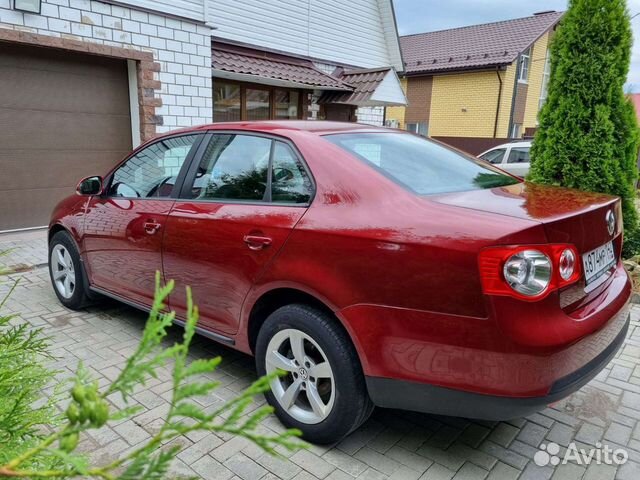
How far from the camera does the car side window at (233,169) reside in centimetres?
286

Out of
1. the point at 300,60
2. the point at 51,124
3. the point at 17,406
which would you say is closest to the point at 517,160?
the point at 300,60

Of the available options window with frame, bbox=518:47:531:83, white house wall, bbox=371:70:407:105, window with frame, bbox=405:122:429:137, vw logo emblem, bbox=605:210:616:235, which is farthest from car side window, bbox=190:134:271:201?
window with frame, bbox=405:122:429:137

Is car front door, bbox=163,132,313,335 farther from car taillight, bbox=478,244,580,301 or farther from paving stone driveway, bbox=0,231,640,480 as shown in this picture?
car taillight, bbox=478,244,580,301

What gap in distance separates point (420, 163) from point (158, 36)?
6.18m

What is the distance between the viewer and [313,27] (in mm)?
11148

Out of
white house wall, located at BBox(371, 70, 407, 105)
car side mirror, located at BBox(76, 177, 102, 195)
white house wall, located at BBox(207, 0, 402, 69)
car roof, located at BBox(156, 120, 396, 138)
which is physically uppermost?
white house wall, located at BBox(207, 0, 402, 69)

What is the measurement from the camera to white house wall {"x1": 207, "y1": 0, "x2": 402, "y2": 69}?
9491 mm

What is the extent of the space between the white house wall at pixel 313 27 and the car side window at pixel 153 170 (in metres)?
5.53

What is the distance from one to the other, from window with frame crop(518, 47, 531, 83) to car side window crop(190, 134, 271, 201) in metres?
20.5

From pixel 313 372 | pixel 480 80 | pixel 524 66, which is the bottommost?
pixel 313 372

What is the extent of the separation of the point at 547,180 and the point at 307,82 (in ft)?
18.3

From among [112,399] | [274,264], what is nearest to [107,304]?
[112,399]

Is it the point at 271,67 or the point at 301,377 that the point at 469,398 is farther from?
the point at 271,67

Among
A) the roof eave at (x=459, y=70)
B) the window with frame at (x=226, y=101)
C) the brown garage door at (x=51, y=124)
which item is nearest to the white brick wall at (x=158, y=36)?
the brown garage door at (x=51, y=124)
